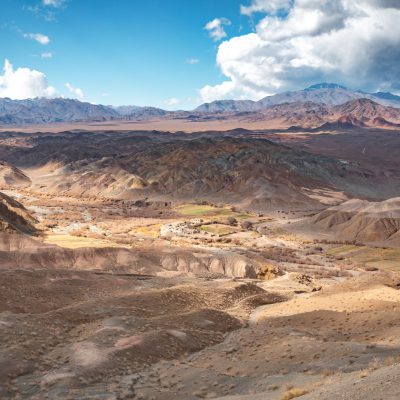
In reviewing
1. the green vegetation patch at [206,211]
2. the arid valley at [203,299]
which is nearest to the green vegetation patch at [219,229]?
A: the arid valley at [203,299]

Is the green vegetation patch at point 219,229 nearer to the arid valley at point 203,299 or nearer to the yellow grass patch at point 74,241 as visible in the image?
the arid valley at point 203,299

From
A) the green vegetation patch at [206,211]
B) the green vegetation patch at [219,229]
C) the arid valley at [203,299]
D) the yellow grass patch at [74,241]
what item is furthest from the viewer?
the green vegetation patch at [206,211]

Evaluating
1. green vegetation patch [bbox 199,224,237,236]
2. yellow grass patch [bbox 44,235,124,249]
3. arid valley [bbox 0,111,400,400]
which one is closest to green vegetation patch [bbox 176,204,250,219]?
arid valley [bbox 0,111,400,400]

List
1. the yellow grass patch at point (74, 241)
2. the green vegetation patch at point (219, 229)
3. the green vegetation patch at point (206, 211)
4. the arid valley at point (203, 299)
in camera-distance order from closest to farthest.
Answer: the arid valley at point (203, 299)
the yellow grass patch at point (74, 241)
the green vegetation patch at point (219, 229)
the green vegetation patch at point (206, 211)

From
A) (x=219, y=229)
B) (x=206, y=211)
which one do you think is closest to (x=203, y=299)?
(x=219, y=229)

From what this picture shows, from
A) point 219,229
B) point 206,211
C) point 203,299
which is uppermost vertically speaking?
point 206,211

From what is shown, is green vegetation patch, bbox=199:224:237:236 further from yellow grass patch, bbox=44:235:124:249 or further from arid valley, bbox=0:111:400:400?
yellow grass patch, bbox=44:235:124:249

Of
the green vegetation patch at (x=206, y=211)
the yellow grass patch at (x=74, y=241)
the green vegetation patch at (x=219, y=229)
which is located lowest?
the green vegetation patch at (x=219, y=229)

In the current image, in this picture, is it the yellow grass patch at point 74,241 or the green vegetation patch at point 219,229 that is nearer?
the yellow grass patch at point 74,241

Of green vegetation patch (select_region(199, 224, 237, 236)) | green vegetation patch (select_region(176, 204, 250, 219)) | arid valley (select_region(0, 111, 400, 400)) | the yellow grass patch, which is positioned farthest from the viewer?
green vegetation patch (select_region(176, 204, 250, 219))

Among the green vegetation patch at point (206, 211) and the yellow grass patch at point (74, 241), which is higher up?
the green vegetation patch at point (206, 211)

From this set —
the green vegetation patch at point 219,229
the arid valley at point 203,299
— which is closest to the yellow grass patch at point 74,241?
the arid valley at point 203,299

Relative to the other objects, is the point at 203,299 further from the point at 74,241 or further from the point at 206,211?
the point at 206,211
